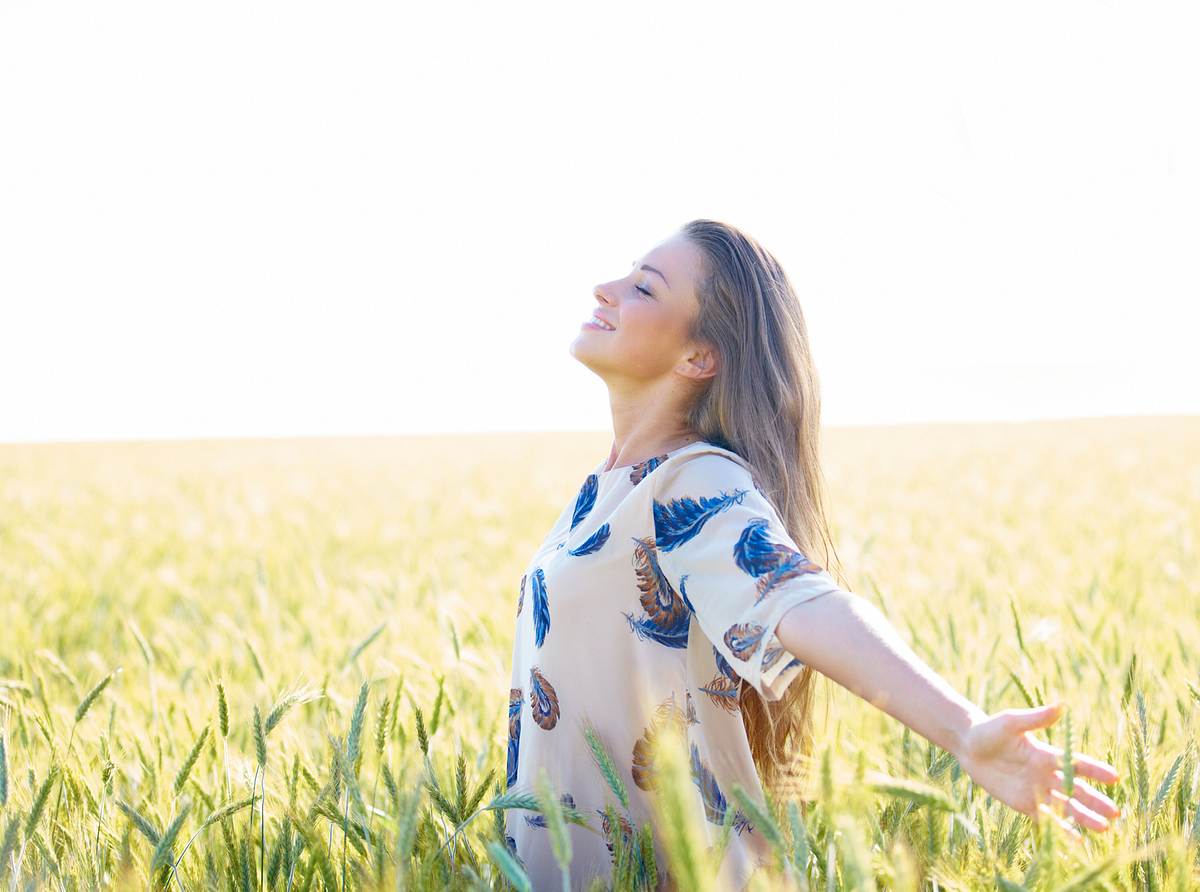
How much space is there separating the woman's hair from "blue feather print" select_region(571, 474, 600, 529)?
18 cm

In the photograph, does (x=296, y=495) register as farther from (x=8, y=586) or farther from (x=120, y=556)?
(x=8, y=586)

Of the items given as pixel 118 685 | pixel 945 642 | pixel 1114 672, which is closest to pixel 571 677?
pixel 945 642

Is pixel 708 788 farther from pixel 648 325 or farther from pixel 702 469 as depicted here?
pixel 648 325

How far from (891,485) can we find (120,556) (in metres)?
5.97

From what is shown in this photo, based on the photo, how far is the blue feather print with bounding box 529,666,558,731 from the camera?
1.37m

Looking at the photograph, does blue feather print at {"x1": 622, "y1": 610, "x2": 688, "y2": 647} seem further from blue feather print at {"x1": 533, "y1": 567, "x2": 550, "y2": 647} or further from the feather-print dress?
blue feather print at {"x1": 533, "y1": 567, "x2": 550, "y2": 647}

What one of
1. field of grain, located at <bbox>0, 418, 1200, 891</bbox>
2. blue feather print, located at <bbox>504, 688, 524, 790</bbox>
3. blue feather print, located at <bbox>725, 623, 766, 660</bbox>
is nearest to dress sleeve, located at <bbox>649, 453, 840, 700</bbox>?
blue feather print, located at <bbox>725, 623, 766, 660</bbox>

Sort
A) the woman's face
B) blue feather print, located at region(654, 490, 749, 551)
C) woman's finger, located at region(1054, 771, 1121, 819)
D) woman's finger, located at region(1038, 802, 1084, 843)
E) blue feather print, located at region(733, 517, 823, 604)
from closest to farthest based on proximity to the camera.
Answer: woman's finger, located at region(1038, 802, 1084, 843) → woman's finger, located at region(1054, 771, 1121, 819) → blue feather print, located at region(733, 517, 823, 604) → blue feather print, located at region(654, 490, 749, 551) → the woman's face

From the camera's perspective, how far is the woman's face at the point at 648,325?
1.49m

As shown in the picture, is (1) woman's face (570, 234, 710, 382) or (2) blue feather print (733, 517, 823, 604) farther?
(1) woman's face (570, 234, 710, 382)

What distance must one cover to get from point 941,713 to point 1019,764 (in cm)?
8

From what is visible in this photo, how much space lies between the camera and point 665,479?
1.30 meters

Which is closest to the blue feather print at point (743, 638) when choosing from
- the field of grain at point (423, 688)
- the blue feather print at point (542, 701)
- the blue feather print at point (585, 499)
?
the field of grain at point (423, 688)

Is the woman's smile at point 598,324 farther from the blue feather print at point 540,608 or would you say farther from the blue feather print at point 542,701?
the blue feather print at point 542,701
